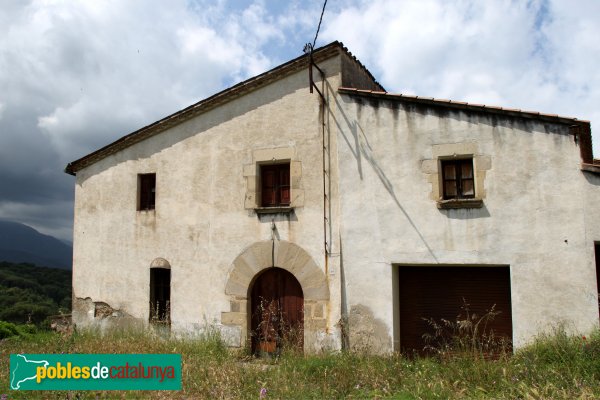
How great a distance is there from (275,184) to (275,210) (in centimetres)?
63

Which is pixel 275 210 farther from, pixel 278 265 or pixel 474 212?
pixel 474 212

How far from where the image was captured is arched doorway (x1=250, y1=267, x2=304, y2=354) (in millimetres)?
8578

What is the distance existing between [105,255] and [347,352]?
6.04 m

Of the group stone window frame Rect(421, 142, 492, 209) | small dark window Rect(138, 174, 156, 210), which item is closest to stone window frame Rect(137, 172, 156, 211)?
small dark window Rect(138, 174, 156, 210)

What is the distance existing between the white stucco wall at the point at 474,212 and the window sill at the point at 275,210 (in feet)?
3.45

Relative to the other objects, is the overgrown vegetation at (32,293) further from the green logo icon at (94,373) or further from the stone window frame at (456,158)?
the stone window frame at (456,158)

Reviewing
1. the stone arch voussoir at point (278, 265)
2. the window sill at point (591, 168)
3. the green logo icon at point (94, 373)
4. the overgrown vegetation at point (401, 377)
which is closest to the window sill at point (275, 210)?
the stone arch voussoir at point (278, 265)

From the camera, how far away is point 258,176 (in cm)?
923

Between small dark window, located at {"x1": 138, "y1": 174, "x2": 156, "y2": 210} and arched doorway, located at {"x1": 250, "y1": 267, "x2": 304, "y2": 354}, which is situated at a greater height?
small dark window, located at {"x1": 138, "y1": 174, "x2": 156, "y2": 210}

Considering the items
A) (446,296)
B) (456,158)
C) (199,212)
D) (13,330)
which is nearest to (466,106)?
(456,158)

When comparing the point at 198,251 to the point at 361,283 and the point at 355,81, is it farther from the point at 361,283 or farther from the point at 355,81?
the point at 355,81

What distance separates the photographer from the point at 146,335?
941 centimetres

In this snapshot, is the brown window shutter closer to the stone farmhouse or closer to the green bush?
the stone farmhouse

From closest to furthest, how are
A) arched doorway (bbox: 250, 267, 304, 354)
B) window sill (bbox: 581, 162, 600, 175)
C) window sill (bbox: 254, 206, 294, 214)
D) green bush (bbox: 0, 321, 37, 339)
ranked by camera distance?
window sill (bbox: 581, 162, 600, 175), arched doorway (bbox: 250, 267, 304, 354), window sill (bbox: 254, 206, 294, 214), green bush (bbox: 0, 321, 37, 339)
